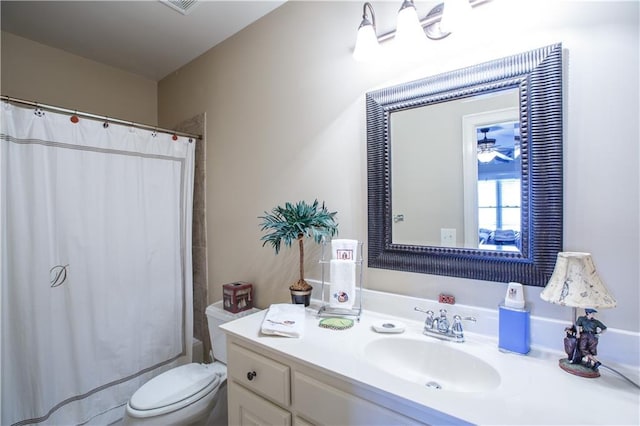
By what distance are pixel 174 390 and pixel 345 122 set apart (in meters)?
1.45

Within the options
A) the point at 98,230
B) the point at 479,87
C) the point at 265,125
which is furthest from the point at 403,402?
the point at 98,230

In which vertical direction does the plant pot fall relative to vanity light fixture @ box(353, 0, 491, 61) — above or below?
below

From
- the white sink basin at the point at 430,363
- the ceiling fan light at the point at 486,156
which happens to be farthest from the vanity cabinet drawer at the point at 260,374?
the ceiling fan light at the point at 486,156

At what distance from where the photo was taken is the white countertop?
66 cm

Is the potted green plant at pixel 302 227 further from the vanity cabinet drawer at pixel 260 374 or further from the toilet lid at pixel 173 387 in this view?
the toilet lid at pixel 173 387

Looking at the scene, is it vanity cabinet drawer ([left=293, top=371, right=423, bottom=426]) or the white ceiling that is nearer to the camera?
vanity cabinet drawer ([left=293, top=371, right=423, bottom=426])

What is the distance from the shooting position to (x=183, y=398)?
53.4 inches

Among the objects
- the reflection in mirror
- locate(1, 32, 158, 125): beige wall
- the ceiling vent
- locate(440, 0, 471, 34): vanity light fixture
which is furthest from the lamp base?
locate(1, 32, 158, 125): beige wall

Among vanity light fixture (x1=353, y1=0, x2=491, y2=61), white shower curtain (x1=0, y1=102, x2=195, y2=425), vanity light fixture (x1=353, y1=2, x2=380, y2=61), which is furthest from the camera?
white shower curtain (x1=0, y1=102, x2=195, y2=425)

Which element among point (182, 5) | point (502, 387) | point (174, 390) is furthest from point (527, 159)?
point (182, 5)

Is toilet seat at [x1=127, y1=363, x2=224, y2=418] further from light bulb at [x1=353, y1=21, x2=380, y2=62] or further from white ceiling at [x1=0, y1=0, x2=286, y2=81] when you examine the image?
white ceiling at [x1=0, y1=0, x2=286, y2=81]

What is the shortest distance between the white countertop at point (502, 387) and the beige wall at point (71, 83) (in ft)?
7.38

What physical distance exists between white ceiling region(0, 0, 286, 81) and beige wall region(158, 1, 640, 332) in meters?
0.11

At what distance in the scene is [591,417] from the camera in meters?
0.65
